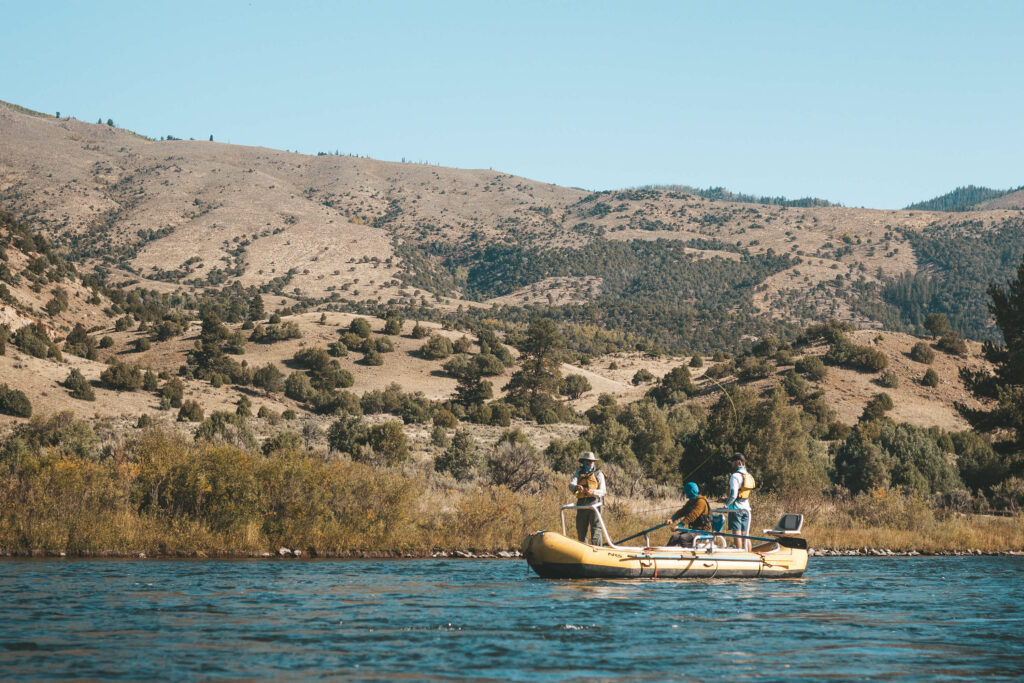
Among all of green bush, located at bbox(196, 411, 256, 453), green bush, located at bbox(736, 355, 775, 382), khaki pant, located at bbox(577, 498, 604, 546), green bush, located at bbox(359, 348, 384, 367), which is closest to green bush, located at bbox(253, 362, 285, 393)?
green bush, located at bbox(359, 348, 384, 367)

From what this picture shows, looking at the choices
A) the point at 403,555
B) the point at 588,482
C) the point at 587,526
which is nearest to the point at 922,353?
the point at 403,555

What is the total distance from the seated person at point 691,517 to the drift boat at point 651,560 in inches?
14.4

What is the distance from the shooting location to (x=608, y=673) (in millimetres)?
13109

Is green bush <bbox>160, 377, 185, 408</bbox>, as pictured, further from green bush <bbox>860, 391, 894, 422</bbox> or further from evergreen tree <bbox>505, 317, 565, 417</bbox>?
green bush <bbox>860, 391, 894, 422</bbox>

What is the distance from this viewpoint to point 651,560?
22000 mm

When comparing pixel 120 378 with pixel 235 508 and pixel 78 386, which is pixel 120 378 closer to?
pixel 78 386

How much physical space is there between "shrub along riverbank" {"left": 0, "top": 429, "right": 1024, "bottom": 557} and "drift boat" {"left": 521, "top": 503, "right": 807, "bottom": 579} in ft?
21.1

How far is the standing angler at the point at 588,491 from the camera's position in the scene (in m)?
22.8

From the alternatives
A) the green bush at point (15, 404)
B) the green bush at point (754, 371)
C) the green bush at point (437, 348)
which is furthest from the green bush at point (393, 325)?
the green bush at point (15, 404)

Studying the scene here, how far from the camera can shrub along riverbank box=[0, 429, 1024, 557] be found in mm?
24625

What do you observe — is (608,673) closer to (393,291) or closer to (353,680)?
(353,680)

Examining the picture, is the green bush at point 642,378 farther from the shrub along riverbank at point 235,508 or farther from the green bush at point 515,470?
the shrub along riverbank at point 235,508

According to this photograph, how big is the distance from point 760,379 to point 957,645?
2539 inches

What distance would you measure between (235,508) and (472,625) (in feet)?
37.9
